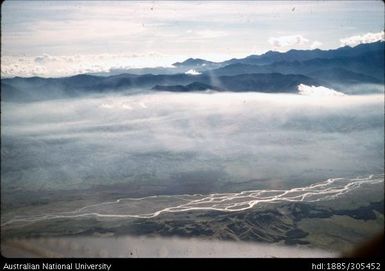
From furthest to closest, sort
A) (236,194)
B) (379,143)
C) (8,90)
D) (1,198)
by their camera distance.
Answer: (8,90)
(379,143)
(236,194)
(1,198)

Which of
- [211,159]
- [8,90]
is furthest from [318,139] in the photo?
[8,90]

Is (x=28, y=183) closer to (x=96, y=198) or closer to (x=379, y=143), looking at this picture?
(x=96, y=198)

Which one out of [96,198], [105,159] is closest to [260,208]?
[96,198]

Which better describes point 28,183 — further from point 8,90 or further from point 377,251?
point 377,251

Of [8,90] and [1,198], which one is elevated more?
[8,90]

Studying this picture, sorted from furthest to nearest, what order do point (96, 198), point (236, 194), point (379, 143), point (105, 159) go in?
point (379, 143)
point (105, 159)
point (236, 194)
point (96, 198)

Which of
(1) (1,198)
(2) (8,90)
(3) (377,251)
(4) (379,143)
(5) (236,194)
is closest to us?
(3) (377,251)

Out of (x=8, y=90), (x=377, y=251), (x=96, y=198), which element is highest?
(x=8, y=90)

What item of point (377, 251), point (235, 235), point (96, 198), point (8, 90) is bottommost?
point (235, 235)

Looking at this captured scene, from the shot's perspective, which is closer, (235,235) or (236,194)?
(235,235)
